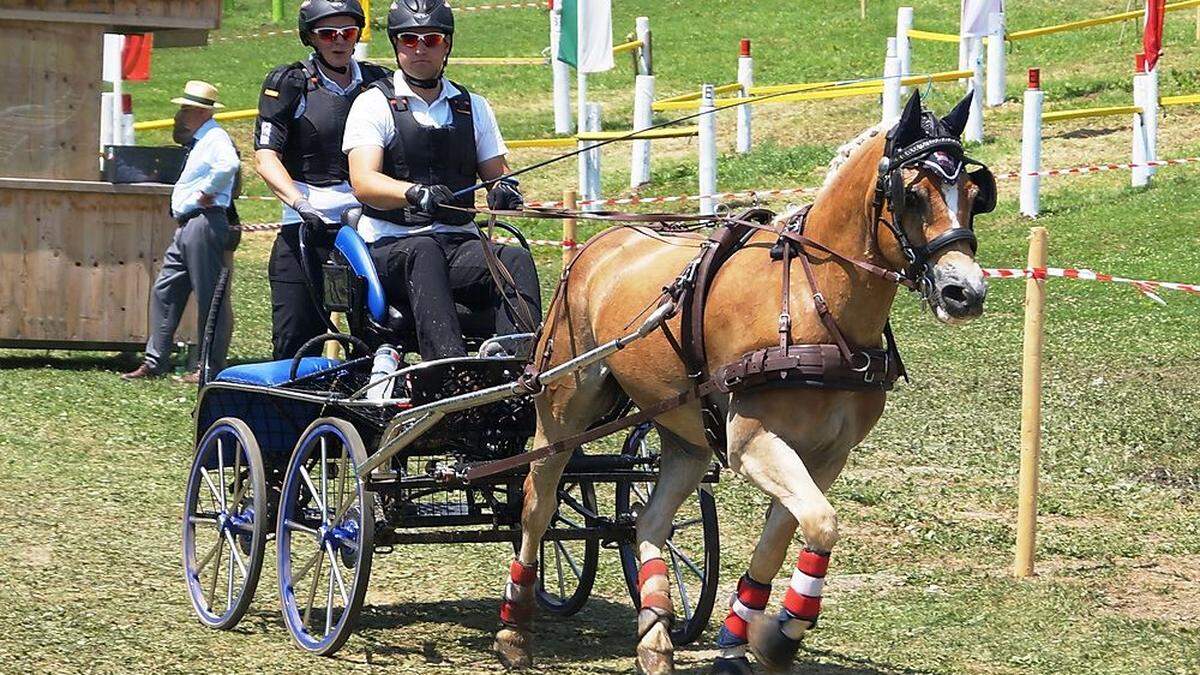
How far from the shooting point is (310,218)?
7.39 metres

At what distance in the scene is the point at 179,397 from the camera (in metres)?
12.3

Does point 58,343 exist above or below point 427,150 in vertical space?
below

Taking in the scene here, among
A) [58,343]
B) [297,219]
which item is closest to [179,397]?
[58,343]

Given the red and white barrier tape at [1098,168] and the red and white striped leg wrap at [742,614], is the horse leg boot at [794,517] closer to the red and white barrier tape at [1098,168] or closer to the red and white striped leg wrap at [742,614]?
the red and white striped leg wrap at [742,614]

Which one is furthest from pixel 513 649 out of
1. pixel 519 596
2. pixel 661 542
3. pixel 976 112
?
pixel 976 112

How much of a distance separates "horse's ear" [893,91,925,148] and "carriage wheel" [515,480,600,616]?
2.03 metres

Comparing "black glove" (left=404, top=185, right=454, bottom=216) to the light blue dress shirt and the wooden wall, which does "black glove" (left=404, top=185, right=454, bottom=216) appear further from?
the wooden wall

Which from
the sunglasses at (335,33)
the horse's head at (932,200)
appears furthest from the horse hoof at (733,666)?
the sunglasses at (335,33)

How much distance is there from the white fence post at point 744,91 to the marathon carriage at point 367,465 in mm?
15040

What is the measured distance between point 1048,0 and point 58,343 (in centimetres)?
2361

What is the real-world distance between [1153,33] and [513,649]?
14633 mm

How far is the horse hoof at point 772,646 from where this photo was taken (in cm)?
578

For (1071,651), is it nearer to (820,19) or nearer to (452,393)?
(452,393)

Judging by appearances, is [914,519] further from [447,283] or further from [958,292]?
[958,292]
